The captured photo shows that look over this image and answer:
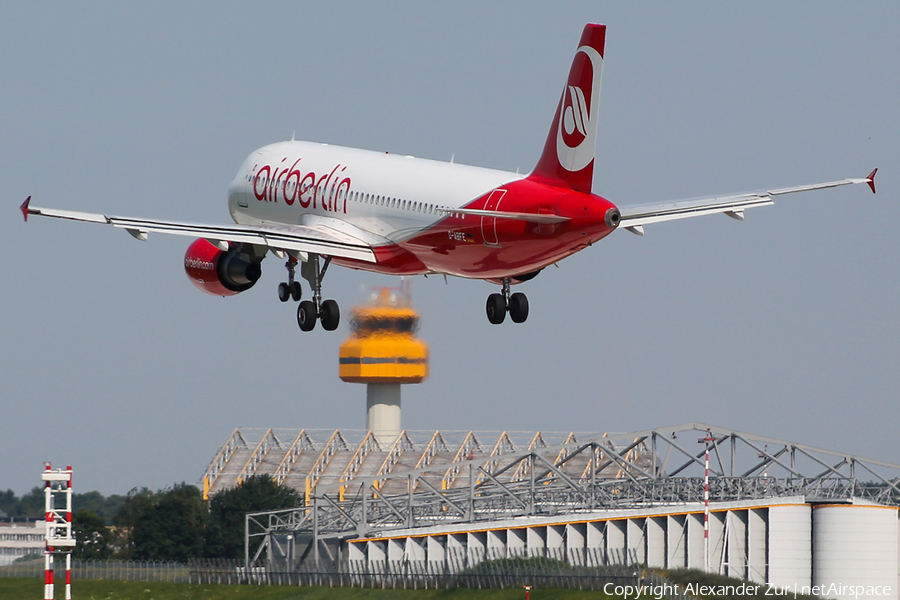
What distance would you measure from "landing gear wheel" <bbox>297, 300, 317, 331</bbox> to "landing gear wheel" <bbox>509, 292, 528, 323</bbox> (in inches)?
333

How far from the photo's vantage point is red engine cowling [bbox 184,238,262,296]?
65.8 m

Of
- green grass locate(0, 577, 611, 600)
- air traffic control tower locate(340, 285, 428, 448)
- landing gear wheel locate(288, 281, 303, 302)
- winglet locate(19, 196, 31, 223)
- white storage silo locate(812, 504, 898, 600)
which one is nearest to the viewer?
winglet locate(19, 196, 31, 223)

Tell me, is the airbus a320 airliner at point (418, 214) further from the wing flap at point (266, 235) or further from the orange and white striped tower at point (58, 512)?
the orange and white striped tower at point (58, 512)

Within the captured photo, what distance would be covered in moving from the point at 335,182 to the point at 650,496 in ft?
190

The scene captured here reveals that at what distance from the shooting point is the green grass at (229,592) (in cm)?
9562

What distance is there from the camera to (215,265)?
65.8m

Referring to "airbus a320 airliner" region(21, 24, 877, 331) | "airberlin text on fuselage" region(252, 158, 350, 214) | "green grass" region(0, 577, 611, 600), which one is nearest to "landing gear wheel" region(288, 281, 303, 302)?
"airbus a320 airliner" region(21, 24, 877, 331)

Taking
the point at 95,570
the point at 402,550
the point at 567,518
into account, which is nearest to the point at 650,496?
the point at 567,518

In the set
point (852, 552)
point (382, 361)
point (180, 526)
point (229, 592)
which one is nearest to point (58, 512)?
point (229, 592)

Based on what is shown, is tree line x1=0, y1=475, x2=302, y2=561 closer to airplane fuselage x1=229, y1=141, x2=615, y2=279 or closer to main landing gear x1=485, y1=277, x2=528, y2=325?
airplane fuselage x1=229, y1=141, x2=615, y2=279

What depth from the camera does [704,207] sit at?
2357 inches

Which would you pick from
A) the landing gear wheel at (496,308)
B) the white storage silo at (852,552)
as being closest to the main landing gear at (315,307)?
the landing gear wheel at (496,308)

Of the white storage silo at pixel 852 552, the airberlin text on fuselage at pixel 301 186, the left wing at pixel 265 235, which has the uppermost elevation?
the airberlin text on fuselage at pixel 301 186

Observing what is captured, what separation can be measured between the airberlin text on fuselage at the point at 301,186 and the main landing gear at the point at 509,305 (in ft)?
26.7
